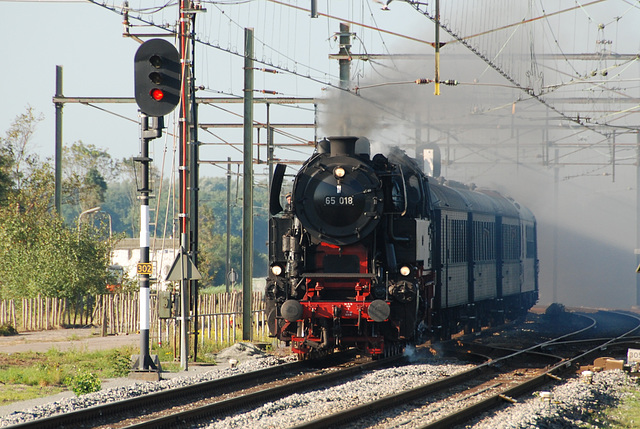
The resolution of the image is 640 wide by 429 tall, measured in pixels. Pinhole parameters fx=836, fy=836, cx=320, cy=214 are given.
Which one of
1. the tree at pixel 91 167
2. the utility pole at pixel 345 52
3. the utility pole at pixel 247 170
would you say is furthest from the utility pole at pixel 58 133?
the tree at pixel 91 167

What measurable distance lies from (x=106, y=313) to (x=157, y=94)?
14393 millimetres

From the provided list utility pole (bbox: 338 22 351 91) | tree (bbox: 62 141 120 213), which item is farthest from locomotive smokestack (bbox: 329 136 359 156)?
tree (bbox: 62 141 120 213)

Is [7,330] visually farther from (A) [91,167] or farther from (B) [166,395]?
(A) [91,167]

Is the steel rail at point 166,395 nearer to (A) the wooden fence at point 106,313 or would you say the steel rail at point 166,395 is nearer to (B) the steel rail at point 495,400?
(B) the steel rail at point 495,400

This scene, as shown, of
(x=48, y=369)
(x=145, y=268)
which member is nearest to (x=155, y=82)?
(x=145, y=268)

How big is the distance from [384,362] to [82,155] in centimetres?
8002

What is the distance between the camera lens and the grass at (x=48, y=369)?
12898 mm

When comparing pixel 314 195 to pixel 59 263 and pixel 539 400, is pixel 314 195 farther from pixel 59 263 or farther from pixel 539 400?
pixel 59 263

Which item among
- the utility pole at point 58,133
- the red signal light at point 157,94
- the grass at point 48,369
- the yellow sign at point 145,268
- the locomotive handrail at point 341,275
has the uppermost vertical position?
the utility pole at point 58,133

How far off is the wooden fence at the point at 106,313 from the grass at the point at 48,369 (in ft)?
17.6

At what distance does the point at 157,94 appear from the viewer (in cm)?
1337

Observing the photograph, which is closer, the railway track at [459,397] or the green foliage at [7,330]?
the railway track at [459,397]

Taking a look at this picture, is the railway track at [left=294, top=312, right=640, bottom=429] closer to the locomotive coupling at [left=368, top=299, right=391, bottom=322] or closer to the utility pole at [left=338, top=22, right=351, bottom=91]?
the locomotive coupling at [left=368, top=299, right=391, bottom=322]

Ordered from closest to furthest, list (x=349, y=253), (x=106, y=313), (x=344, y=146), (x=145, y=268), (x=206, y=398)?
1. (x=206, y=398)
2. (x=145, y=268)
3. (x=349, y=253)
4. (x=344, y=146)
5. (x=106, y=313)
